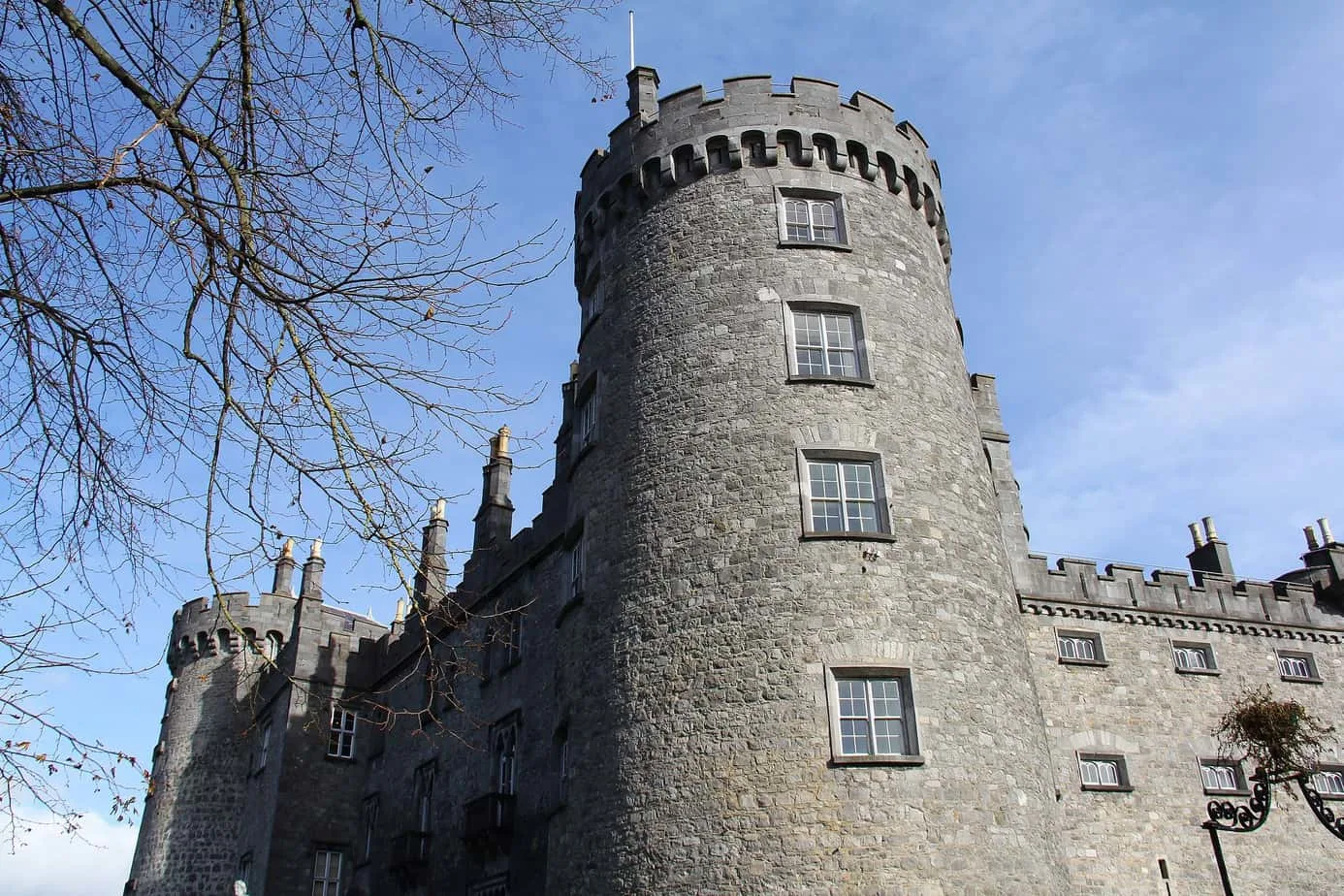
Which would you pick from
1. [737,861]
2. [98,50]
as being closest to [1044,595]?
[737,861]

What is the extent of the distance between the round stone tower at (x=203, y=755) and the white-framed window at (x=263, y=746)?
0.48 ft

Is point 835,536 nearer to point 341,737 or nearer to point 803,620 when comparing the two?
point 803,620

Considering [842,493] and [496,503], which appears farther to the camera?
[496,503]

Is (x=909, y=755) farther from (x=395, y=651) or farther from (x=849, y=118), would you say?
(x=395, y=651)

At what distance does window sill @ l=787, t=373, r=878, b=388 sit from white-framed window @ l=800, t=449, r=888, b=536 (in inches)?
47.6

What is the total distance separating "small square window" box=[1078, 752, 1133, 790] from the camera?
19.8 metres

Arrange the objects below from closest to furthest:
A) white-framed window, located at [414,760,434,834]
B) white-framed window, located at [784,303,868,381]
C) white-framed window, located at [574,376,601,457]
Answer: white-framed window, located at [784,303,868,381] < white-framed window, located at [574,376,601,457] < white-framed window, located at [414,760,434,834]

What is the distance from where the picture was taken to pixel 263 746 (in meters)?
32.0

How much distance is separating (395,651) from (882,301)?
18002 mm

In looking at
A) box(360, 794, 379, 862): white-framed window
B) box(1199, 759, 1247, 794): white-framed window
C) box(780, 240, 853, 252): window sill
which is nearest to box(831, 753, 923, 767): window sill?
box(780, 240, 853, 252): window sill

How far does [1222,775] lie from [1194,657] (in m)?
2.40

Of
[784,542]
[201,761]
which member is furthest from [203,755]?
[784,542]

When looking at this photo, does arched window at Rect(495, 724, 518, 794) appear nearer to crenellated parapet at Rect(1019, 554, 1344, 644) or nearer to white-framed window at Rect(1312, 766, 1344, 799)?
crenellated parapet at Rect(1019, 554, 1344, 644)

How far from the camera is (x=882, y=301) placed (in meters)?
17.8
